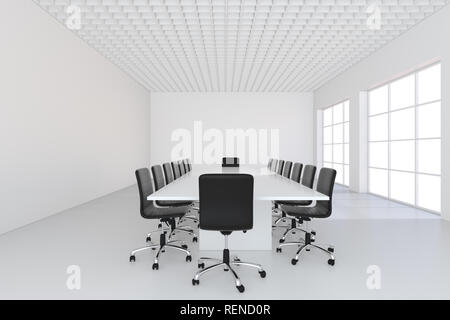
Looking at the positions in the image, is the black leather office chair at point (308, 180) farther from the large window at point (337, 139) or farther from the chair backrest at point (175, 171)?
the large window at point (337, 139)

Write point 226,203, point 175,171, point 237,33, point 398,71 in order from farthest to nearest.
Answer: point 398,71
point 237,33
point 175,171
point 226,203

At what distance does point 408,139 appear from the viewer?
19.0ft

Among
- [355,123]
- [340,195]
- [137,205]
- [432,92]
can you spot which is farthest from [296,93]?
[137,205]

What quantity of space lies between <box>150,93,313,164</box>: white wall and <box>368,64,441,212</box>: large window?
12.9ft

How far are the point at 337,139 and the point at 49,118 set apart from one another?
7.93m

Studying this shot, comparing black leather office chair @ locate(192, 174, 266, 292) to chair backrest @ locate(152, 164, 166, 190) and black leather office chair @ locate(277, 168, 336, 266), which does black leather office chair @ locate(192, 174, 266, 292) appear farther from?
chair backrest @ locate(152, 164, 166, 190)


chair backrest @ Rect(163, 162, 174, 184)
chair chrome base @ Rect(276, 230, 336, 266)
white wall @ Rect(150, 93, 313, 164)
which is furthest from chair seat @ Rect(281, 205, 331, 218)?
white wall @ Rect(150, 93, 313, 164)

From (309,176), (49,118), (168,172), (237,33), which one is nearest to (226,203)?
(309,176)

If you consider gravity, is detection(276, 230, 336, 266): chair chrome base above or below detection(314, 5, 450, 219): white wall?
below

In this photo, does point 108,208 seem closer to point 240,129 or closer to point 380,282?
point 380,282

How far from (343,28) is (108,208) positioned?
542 cm

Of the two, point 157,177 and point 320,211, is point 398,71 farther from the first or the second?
point 157,177

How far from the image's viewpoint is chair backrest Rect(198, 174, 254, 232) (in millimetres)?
2320

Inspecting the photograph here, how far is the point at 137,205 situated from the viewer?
5898 mm
